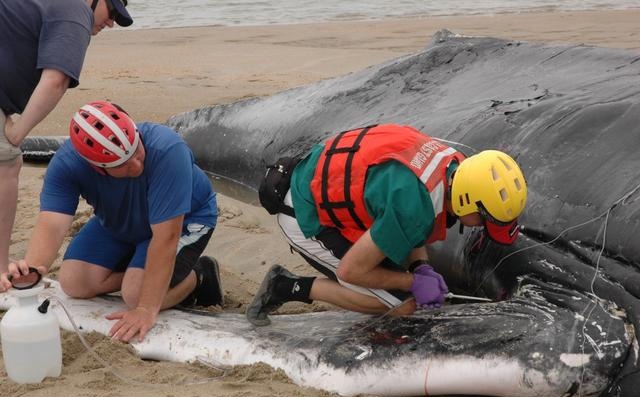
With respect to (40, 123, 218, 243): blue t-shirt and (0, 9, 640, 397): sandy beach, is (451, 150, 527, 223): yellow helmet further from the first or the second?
(40, 123, 218, 243): blue t-shirt

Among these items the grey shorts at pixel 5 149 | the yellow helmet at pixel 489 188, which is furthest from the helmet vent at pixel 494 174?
the grey shorts at pixel 5 149

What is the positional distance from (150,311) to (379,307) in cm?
108

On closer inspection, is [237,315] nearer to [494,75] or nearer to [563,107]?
[563,107]

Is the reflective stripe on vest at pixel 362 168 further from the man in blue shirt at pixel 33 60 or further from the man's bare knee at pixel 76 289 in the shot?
the man in blue shirt at pixel 33 60

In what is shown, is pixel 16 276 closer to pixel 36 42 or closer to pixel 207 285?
pixel 207 285

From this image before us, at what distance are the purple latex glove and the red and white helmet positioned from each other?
138 cm

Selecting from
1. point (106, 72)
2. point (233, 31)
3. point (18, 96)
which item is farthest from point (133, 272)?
point (233, 31)

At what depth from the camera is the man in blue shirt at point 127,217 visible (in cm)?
439

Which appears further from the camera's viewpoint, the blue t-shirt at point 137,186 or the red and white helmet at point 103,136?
the blue t-shirt at point 137,186

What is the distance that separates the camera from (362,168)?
164 inches

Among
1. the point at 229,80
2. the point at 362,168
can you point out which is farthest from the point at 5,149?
the point at 229,80

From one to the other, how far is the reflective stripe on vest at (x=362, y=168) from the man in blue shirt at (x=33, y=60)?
1.60m

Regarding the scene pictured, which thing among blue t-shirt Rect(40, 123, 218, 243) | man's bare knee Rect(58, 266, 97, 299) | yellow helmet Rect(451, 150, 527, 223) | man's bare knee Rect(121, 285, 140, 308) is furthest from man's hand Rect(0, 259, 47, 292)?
yellow helmet Rect(451, 150, 527, 223)

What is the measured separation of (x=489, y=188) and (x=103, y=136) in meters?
1.66
